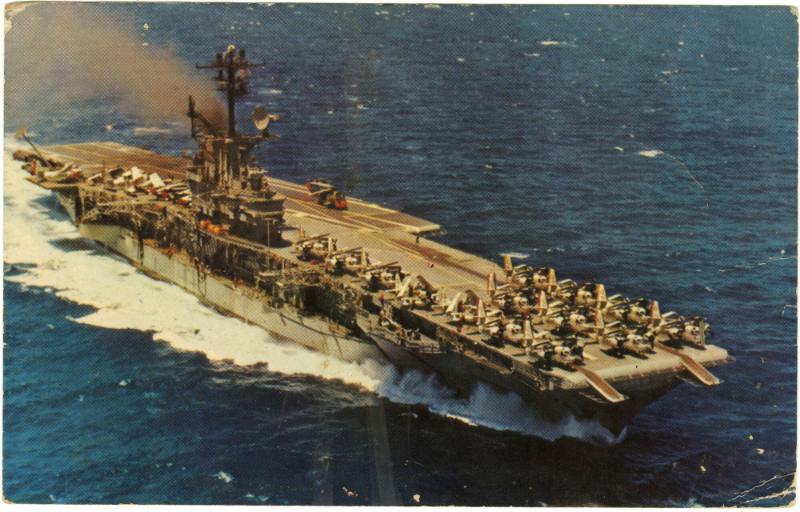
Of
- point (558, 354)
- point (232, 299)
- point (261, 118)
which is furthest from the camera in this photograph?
point (232, 299)

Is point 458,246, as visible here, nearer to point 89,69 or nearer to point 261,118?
point 261,118

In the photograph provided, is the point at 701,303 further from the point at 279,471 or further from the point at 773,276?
the point at 279,471

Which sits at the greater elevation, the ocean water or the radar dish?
the radar dish

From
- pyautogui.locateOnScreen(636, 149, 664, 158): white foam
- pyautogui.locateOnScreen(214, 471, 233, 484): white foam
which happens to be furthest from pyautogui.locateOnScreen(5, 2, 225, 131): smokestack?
pyautogui.locateOnScreen(636, 149, 664, 158): white foam

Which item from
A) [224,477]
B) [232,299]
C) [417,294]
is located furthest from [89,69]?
[224,477]

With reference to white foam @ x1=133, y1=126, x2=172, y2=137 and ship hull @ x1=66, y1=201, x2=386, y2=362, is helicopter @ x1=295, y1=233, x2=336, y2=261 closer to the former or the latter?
ship hull @ x1=66, y1=201, x2=386, y2=362

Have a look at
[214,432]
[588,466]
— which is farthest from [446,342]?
[214,432]
